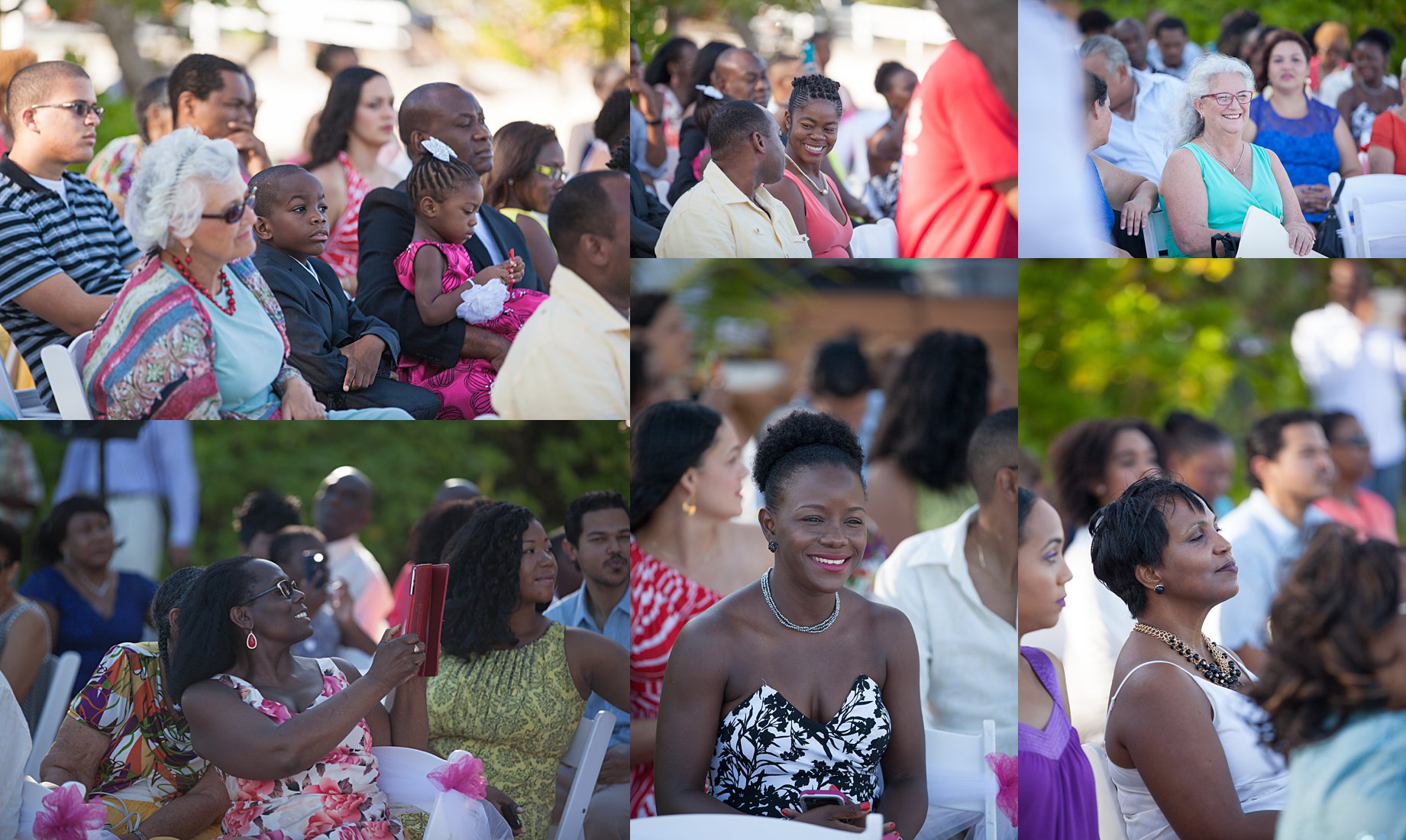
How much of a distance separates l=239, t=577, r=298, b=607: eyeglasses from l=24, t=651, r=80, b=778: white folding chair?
0.80 meters

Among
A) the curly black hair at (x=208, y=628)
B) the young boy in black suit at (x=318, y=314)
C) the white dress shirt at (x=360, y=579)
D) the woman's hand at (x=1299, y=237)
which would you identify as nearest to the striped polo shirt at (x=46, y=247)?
the young boy in black suit at (x=318, y=314)

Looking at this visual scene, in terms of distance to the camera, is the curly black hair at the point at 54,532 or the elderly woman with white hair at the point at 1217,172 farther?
the curly black hair at the point at 54,532

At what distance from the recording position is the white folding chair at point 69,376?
346 centimetres

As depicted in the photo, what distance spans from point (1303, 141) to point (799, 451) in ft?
6.47

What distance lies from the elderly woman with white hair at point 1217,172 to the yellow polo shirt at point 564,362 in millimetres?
1693

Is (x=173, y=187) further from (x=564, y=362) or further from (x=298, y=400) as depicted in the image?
(x=564, y=362)

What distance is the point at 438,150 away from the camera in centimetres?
362

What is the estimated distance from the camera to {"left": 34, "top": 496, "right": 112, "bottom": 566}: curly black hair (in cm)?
425

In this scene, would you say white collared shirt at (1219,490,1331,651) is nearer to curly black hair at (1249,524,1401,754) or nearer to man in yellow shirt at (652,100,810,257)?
curly black hair at (1249,524,1401,754)

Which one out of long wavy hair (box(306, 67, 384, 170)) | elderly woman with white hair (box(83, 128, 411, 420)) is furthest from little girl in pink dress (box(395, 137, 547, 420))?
elderly woman with white hair (box(83, 128, 411, 420))

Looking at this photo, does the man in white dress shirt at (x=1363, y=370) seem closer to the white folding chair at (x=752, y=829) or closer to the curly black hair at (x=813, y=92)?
the curly black hair at (x=813, y=92)

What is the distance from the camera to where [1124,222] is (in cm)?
383

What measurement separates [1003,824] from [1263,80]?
237 centimetres

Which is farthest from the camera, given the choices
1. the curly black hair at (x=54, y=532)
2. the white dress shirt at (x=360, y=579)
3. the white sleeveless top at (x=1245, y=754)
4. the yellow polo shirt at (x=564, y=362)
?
the white dress shirt at (x=360, y=579)
